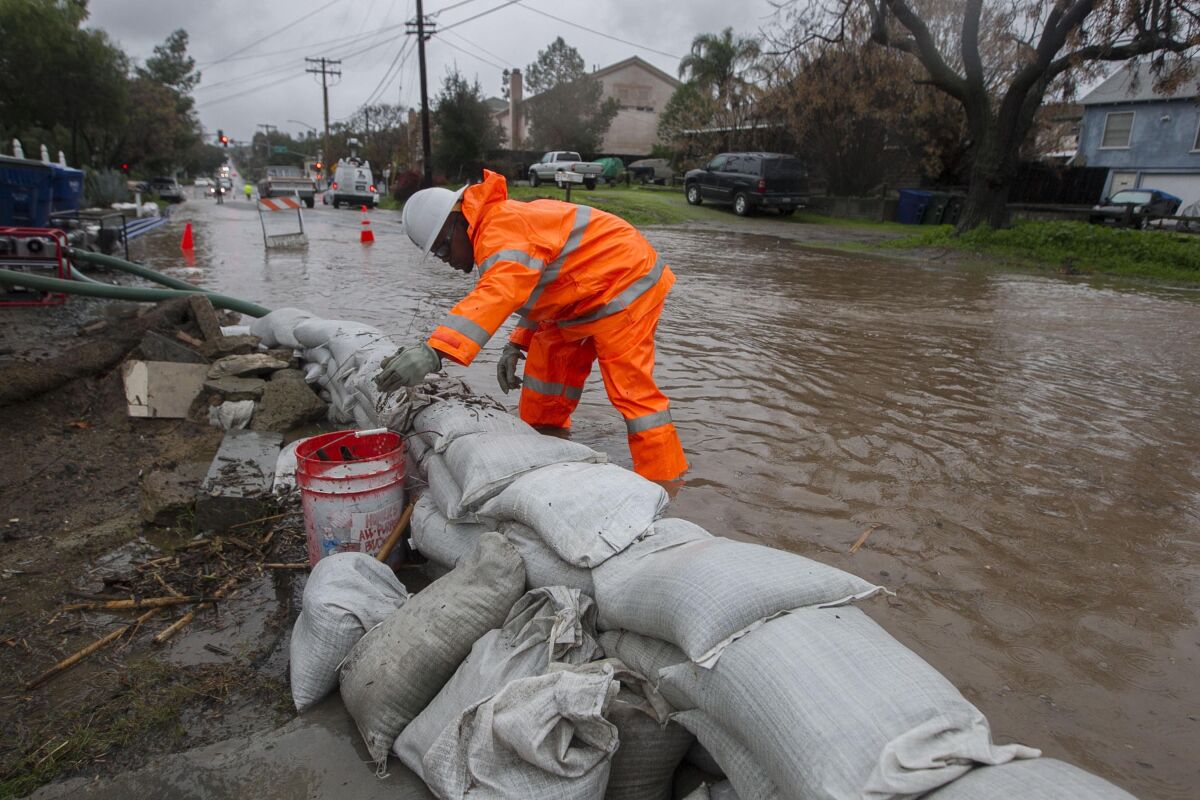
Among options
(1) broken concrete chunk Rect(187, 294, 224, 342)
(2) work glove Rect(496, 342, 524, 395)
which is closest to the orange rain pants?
(2) work glove Rect(496, 342, 524, 395)

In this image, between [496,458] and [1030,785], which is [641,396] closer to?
[496,458]

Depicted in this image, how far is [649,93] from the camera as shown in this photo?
43094mm

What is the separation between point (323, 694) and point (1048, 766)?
161 centimetres

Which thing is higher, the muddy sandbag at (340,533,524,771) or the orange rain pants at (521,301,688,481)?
the orange rain pants at (521,301,688,481)

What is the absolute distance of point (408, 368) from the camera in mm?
2404

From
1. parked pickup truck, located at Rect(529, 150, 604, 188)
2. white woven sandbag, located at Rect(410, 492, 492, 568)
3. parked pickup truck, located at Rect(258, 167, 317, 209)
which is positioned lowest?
white woven sandbag, located at Rect(410, 492, 492, 568)

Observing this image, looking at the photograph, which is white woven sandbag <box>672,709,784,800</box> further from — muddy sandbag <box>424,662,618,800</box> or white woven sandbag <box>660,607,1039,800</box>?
muddy sandbag <box>424,662,618,800</box>

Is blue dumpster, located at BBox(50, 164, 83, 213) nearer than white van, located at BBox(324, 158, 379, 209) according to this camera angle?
Yes

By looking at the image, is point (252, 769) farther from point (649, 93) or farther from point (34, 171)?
point (649, 93)

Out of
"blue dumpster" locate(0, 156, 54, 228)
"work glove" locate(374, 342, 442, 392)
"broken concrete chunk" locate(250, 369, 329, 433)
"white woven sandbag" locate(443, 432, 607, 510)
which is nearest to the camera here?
"white woven sandbag" locate(443, 432, 607, 510)

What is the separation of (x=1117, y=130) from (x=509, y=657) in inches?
1163

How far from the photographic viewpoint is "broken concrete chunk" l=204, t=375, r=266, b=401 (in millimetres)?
3799

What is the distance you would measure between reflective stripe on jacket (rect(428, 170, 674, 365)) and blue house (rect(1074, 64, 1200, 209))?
25.0m

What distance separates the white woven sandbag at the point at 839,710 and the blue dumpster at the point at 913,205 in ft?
71.3
